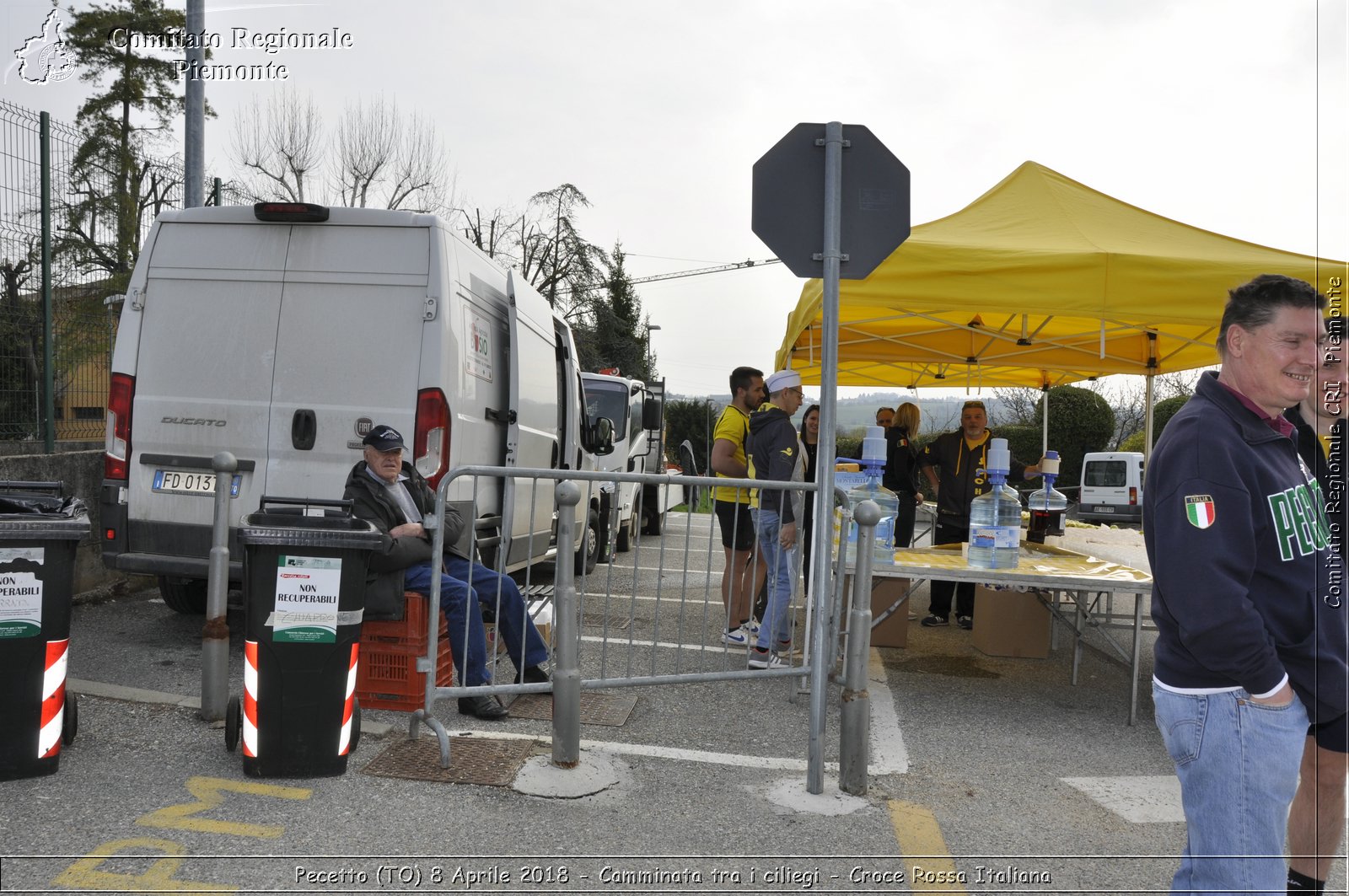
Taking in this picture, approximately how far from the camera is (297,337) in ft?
18.8

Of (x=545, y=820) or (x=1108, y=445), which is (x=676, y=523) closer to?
(x=1108, y=445)

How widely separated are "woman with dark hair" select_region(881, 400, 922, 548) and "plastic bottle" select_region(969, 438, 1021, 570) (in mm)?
3388

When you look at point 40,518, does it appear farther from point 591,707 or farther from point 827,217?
point 827,217

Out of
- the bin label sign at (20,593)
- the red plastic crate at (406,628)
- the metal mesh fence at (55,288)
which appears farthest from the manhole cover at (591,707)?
the metal mesh fence at (55,288)

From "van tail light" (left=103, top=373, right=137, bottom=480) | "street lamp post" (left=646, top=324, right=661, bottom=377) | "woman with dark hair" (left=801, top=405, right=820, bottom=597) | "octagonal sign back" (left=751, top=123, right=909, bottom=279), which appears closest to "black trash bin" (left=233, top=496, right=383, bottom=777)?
"octagonal sign back" (left=751, top=123, right=909, bottom=279)

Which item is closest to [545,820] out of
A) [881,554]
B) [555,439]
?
[881,554]

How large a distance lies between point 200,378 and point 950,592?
19.0 feet

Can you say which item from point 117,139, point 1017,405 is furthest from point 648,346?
point 117,139

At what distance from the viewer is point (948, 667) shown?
22.0 ft

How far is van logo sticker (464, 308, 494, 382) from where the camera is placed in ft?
19.9

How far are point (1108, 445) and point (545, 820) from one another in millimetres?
24618

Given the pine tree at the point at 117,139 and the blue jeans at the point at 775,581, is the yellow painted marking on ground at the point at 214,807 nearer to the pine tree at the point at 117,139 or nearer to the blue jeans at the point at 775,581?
the blue jeans at the point at 775,581

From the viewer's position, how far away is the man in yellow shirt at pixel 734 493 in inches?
261

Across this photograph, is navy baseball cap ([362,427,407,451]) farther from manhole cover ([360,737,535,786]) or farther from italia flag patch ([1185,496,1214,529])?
italia flag patch ([1185,496,1214,529])
